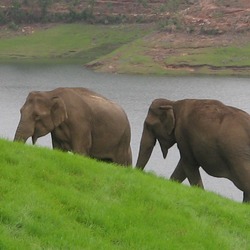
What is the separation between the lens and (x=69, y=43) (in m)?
108

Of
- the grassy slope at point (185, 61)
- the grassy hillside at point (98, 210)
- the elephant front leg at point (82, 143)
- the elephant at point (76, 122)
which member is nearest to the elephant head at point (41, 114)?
the elephant at point (76, 122)

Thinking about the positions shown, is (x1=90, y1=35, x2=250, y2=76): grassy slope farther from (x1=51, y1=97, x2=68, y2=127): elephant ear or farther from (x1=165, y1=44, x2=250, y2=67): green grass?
(x1=51, y1=97, x2=68, y2=127): elephant ear

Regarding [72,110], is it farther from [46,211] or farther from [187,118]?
[46,211]

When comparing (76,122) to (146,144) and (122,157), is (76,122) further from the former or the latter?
(146,144)

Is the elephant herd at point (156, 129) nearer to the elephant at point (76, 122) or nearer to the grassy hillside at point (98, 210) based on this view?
the elephant at point (76, 122)

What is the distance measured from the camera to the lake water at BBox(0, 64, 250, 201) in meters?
37.2

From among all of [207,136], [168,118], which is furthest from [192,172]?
[168,118]

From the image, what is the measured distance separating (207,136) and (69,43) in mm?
97403

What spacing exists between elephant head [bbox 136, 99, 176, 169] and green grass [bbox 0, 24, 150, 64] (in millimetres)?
86140

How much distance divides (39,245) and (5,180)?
3.43 feet

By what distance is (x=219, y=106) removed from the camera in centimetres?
1225

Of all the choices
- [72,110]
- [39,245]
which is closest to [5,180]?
[39,245]

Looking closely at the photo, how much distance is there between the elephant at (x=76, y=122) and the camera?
1129cm

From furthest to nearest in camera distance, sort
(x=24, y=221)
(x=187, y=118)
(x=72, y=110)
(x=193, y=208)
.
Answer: (x=187, y=118) → (x=72, y=110) → (x=193, y=208) → (x=24, y=221)
